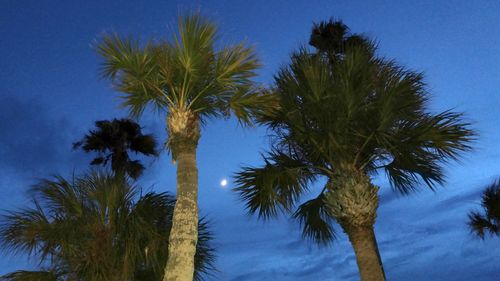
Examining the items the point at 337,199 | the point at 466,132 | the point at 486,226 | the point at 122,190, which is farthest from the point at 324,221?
the point at 486,226

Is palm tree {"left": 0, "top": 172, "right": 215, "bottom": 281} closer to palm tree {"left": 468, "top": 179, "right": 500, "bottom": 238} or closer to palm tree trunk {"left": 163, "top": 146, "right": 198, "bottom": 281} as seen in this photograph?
palm tree trunk {"left": 163, "top": 146, "right": 198, "bottom": 281}

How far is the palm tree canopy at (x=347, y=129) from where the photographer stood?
37.3ft

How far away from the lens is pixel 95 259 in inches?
422

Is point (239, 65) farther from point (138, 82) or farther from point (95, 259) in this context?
point (95, 259)

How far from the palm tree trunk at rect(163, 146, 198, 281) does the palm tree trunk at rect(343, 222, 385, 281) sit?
4.78 metres

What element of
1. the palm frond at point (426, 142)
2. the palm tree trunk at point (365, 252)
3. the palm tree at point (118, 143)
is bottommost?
the palm tree trunk at point (365, 252)

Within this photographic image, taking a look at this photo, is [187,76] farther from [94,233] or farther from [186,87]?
[94,233]

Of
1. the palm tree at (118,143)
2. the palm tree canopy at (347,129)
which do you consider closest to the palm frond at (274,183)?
the palm tree canopy at (347,129)

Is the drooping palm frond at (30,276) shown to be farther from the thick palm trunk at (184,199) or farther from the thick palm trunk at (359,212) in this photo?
the thick palm trunk at (359,212)

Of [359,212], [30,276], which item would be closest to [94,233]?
[30,276]

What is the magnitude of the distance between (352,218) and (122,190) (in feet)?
19.0

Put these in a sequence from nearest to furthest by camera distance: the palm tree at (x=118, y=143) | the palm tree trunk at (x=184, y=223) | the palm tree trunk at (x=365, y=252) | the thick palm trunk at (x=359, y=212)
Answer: the palm tree trunk at (x=184, y=223)
the palm tree trunk at (x=365, y=252)
the thick palm trunk at (x=359, y=212)
the palm tree at (x=118, y=143)

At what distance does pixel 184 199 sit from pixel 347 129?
16.7ft

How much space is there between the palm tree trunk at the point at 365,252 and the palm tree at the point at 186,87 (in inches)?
156
